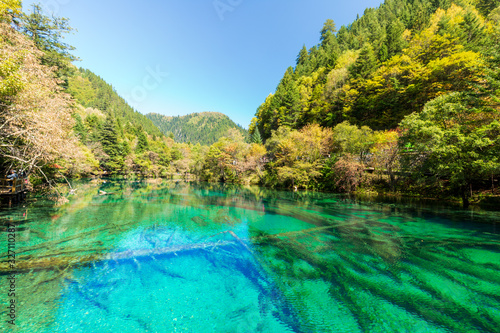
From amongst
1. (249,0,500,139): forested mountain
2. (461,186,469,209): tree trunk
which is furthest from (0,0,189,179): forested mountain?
(461,186,469,209): tree trunk

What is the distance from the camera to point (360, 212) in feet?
37.5

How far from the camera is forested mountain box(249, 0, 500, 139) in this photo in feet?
64.1

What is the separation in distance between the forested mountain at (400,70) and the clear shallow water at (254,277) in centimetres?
1051

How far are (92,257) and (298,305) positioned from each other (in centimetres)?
586

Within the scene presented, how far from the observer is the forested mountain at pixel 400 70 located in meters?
19.5

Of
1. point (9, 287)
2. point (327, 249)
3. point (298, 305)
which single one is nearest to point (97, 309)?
point (9, 287)

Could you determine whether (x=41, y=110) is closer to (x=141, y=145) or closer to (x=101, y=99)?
(x=141, y=145)

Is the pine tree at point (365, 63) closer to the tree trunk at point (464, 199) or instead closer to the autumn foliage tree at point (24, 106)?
the tree trunk at point (464, 199)

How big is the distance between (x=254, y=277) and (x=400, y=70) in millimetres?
29884

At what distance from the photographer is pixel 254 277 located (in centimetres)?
466

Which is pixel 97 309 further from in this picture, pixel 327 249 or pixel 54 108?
pixel 54 108

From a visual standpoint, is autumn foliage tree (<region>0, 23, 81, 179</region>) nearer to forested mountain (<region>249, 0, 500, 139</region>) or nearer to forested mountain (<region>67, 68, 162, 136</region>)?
forested mountain (<region>249, 0, 500, 139</region>)

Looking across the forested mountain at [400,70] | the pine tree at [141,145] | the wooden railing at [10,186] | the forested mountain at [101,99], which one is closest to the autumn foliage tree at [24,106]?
the wooden railing at [10,186]

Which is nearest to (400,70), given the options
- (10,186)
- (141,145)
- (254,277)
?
(254,277)
